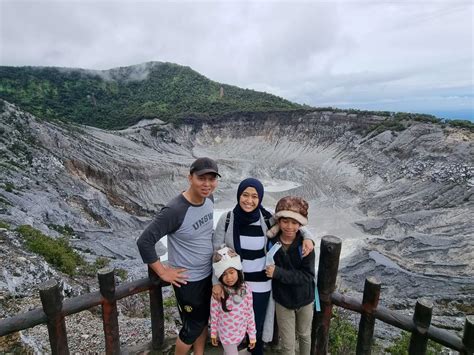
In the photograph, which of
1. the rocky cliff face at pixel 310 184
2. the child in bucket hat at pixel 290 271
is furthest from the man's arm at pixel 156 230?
the rocky cliff face at pixel 310 184

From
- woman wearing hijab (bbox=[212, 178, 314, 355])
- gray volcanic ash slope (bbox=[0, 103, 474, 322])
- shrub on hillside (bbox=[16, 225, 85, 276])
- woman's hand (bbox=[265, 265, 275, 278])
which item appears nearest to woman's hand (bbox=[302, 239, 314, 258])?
woman wearing hijab (bbox=[212, 178, 314, 355])

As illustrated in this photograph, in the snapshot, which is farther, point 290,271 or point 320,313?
point 320,313

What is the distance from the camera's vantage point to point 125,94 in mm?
91375

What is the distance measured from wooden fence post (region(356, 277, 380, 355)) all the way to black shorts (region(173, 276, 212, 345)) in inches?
64.8

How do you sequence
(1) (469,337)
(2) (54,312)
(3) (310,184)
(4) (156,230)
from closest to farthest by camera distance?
(1) (469,337) < (4) (156,230) < (2) (54,312) < (3) (310,184)

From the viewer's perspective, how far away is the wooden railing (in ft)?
10.9

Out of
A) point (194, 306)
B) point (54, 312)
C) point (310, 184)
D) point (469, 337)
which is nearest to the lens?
point (469, 337)

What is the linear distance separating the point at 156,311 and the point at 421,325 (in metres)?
2.86

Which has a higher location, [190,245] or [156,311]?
[190,245]

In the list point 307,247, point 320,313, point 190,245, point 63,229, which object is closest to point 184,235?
point 190,245

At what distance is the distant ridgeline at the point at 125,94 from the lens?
6638 centimetres

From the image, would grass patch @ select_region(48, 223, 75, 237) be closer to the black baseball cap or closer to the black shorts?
the black shorts

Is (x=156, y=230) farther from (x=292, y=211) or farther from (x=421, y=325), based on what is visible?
(x=421, y=325)

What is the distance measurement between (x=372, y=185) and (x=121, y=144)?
27.1m
